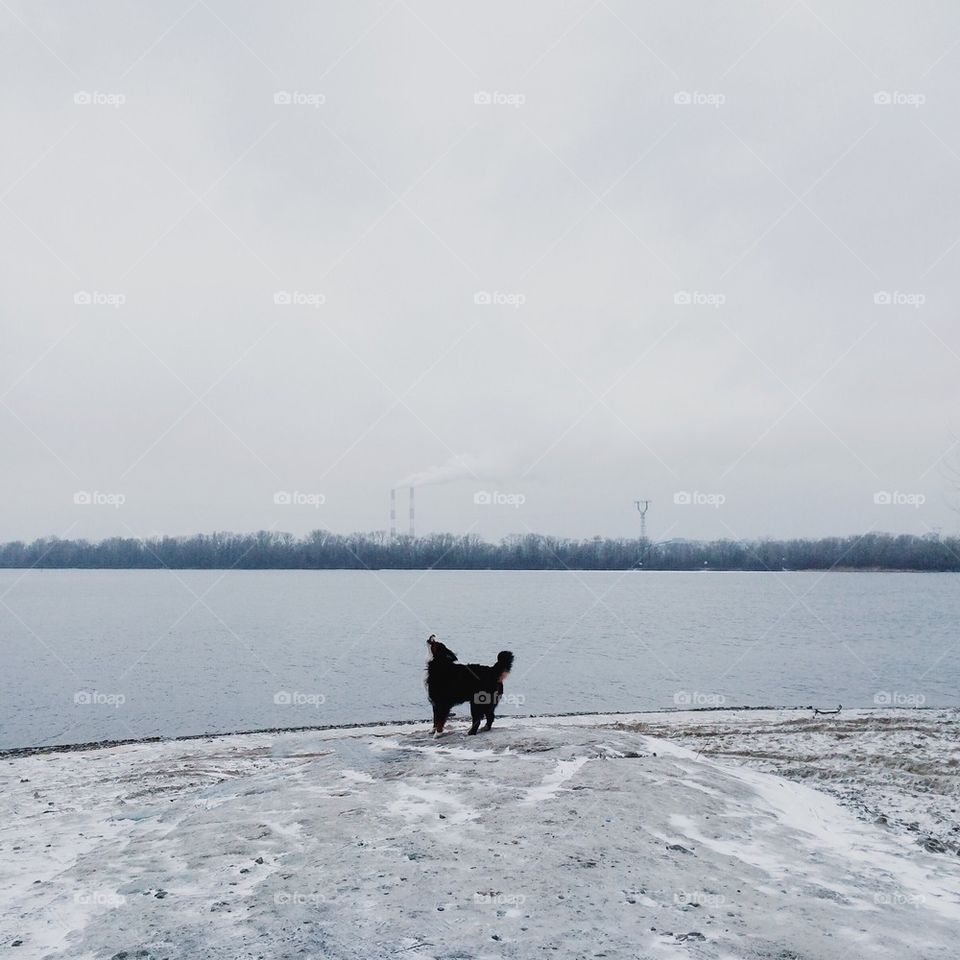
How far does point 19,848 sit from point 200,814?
79.2 inches

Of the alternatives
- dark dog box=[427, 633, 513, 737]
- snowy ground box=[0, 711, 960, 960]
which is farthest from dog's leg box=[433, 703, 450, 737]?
snowy ground box=[0, 711, 960, 960]

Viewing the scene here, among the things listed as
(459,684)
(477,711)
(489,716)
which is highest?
(459,684)

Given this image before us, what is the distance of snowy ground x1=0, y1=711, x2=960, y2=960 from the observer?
5887mm

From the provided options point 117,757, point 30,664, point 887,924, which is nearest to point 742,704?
point 117,757

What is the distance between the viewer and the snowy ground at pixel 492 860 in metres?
5.89

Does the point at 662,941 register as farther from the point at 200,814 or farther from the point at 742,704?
the point at 742,704

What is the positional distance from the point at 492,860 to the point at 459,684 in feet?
21.0

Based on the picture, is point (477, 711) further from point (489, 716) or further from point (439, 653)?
point (439, 653)

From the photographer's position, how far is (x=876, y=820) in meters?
10.2

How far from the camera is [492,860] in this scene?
23.8 feet

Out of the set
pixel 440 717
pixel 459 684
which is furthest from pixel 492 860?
pixel 459 684

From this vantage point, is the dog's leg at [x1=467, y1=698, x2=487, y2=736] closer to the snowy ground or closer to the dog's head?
the snowy ground

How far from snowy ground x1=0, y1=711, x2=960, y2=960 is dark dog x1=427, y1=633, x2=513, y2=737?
78cm

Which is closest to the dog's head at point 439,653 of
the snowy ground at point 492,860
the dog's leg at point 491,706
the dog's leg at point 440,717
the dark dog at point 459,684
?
the dark dog at point 459,684
